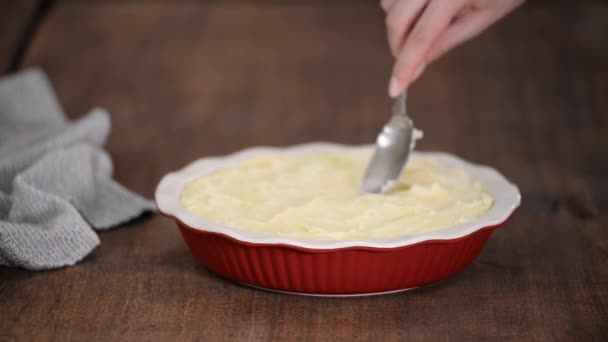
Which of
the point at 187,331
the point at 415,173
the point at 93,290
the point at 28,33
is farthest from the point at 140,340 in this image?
the point at 28,33

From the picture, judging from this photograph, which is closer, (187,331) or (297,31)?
(187,331)

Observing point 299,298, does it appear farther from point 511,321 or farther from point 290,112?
point 290,112

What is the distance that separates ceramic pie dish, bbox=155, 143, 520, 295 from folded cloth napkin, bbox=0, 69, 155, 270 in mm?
213

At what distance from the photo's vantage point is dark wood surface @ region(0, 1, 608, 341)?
1195 mm

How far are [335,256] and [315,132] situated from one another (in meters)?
1.07

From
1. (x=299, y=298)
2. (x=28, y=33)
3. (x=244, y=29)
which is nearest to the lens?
(x=299, y=298)

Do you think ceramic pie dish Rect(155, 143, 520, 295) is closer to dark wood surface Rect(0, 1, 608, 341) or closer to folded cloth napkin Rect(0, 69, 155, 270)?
dark wood surface Rect(0, 1, 608, 341)

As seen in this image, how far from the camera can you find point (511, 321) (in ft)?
3.87

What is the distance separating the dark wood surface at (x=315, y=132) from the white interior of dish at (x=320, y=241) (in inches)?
4.8

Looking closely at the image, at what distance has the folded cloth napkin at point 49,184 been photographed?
A: 1365 mm

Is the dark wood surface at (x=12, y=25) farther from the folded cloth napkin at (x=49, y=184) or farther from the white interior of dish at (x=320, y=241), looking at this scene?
the white interior of dish at (x=320, y=241)

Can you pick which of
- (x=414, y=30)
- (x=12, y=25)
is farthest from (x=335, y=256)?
(x=12, y=25)

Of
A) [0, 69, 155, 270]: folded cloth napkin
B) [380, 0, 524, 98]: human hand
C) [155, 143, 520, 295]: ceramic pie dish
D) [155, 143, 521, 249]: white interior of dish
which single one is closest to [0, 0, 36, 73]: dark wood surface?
[0, 69, 155, 270]: folded cloth napkin

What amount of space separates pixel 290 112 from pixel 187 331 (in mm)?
1256
